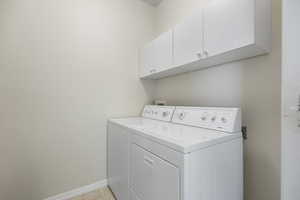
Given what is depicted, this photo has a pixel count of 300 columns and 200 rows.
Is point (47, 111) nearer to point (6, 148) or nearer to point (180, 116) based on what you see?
point (6, 148)

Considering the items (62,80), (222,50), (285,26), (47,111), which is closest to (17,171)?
(47,111)

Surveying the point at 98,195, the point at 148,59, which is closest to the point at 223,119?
the point at 148,59

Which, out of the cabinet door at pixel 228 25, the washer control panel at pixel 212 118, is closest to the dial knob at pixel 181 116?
the washer control panel at pixel 212 118

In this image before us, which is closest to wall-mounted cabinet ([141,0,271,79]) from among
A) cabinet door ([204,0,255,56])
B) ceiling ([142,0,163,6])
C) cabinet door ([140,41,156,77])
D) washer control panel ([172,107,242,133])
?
cabinet door ([204,0,255,56])

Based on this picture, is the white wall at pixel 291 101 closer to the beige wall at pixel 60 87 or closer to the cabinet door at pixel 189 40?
the cabinet door at pixel 189 40

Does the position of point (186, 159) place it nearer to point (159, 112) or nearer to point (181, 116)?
point (181, 116)

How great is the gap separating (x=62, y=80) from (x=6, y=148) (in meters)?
0.83

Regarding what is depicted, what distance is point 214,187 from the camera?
36.1 inches

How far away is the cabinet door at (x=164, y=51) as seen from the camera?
166 centimetres

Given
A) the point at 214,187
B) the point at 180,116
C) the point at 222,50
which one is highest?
the point at 222,50

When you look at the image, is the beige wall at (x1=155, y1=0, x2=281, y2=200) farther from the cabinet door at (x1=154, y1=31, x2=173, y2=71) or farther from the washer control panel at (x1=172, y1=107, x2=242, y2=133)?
the cabinet door at (x1=154, y1=31, x2=173, y2=71)

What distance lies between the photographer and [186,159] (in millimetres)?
770

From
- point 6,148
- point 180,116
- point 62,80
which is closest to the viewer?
point 6,148

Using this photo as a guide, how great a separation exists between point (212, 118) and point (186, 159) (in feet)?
1.89
